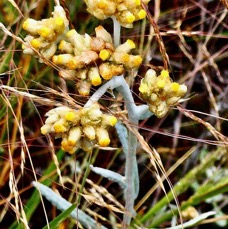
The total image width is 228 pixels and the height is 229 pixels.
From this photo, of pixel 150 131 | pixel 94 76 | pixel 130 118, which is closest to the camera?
pixel 94 76

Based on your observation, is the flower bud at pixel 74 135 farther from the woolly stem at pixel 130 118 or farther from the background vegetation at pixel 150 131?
the background vegetation at pixel 150 131

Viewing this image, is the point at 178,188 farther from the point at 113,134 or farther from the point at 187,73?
the point at 187,73

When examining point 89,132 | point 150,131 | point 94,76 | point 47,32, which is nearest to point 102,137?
point 89,132

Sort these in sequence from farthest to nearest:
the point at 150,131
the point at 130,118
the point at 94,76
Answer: the point at 150,131
the point at 130,118
the point at 94,76

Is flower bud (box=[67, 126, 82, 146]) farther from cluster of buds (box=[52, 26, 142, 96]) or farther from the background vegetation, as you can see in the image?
the background vegetation

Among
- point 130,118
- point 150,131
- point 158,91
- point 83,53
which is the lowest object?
point 150,131

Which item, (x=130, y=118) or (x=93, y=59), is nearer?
(x=93, y=59)

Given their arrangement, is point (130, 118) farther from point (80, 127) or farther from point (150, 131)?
point (150, 131)

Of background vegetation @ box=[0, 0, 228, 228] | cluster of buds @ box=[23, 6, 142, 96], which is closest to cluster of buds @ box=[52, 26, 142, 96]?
cluster of buds @ box=[23, 6, 142, 96]
